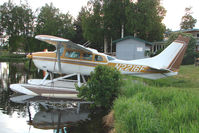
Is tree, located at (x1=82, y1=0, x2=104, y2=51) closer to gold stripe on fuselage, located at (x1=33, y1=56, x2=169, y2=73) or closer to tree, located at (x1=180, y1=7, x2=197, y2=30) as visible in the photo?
gold stripe on fuselage, located at (x1=33, y1=56, x2=169, y2=73)

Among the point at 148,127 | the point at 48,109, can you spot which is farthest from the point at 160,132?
the point at 48,109

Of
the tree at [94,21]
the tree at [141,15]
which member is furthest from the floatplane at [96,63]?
the tree at [94,21]

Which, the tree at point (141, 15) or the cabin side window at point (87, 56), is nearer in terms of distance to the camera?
the cabin side window at point (87, 56)

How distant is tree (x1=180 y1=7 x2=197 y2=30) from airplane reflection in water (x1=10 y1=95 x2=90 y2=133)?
5631 cm

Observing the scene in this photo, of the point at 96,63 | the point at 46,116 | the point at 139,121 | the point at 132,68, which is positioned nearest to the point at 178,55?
the point at 132,68

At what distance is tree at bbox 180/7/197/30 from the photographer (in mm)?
52572

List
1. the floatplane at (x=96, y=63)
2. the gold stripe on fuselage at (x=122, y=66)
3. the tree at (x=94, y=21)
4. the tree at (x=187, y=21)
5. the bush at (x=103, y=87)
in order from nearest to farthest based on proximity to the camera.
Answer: the bush at (x=103, y=87)
the floatplane at (x=96, y=63)
the gold stripe on fuselage at (x=122, y=66)
the tree at (x=94, y=21)
the tree at (x=187, y=21)

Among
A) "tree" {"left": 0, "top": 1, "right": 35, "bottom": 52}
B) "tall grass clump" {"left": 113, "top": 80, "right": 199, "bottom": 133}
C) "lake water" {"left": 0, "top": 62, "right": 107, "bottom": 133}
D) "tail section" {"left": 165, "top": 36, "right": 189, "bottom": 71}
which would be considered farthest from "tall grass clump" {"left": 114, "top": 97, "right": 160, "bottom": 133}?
"tree" {"left": 0, "top": 1, "right": 35, "bottom": 52}

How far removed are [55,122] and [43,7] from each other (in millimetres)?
46467

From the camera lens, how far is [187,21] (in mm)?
53812

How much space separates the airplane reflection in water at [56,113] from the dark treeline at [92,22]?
37.8ft

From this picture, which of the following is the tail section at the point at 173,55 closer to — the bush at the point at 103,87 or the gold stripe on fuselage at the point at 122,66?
the gold stripe on fuselage at the point at 122,66

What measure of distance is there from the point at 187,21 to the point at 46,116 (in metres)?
60.5

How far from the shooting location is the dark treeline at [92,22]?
2691 centimetres
